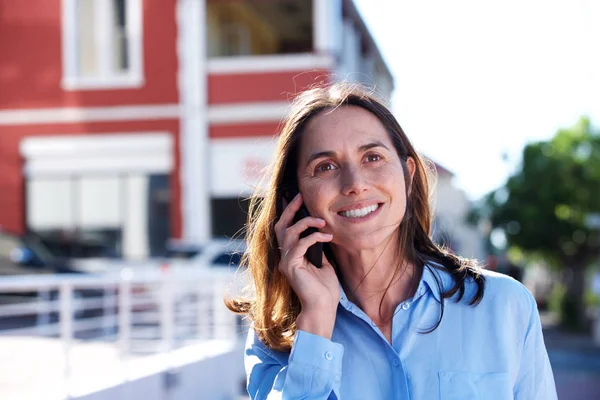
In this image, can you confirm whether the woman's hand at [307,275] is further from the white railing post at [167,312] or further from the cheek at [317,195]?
the white railing post at [167,312]

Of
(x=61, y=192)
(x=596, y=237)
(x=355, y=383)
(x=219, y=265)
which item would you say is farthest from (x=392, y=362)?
(x=596, y=237)

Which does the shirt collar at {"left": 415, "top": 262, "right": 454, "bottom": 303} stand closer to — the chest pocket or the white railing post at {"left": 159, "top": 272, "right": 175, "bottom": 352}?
the chest pocket

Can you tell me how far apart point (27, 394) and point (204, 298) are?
13.1ft

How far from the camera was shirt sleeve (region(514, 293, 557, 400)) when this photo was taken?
216cm

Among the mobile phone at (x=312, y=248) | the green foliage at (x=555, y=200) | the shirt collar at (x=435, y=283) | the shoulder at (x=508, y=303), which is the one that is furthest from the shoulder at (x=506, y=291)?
the green foliage at (x=555, y=200)

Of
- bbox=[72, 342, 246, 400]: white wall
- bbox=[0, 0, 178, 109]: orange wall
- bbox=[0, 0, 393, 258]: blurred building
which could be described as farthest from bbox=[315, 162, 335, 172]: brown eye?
bbox=[0, 0, 178, 109]: orange wall

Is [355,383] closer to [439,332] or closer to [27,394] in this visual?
[439,332]

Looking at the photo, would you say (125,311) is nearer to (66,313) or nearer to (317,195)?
(66,313)

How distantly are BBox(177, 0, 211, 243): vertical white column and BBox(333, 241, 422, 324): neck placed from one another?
1657 cm

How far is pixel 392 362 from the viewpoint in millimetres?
2162

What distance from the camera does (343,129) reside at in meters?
2.34

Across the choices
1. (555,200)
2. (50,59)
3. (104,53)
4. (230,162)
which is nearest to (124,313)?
(230,162)

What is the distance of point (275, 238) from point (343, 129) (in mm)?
443

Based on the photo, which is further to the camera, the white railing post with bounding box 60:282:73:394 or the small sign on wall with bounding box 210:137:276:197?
the small sign on wall with bounding box 210:137:276:197
